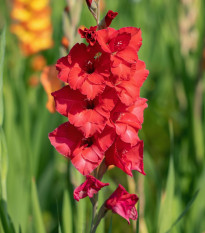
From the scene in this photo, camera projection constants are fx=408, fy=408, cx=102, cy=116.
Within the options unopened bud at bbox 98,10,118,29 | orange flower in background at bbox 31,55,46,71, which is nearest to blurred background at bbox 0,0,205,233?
orange flower in background at bbox 31,55,46,71

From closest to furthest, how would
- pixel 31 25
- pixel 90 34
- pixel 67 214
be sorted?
pixel 90 34
pixel 67 214
pixel 31 25

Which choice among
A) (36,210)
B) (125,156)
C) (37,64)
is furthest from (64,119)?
(37,64)

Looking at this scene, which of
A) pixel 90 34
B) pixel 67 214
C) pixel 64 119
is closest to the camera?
pixel 90 34

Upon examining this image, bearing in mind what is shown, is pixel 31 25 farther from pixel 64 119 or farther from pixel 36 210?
pixel 36 210

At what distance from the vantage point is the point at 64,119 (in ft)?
4.00

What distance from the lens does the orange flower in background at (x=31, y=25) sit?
7.85 feet

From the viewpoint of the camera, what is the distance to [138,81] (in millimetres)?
716

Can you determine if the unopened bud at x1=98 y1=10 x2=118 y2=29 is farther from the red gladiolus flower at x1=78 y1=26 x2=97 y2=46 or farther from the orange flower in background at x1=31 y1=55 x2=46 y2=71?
the orange flower in background at x1=31 y1=55 x2=46 y2=71

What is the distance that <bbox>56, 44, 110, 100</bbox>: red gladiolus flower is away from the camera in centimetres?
67

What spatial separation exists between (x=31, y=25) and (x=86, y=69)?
1797 mm

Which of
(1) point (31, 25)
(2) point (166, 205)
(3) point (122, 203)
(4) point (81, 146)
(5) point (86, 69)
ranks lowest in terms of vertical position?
(2) point (166, 205)

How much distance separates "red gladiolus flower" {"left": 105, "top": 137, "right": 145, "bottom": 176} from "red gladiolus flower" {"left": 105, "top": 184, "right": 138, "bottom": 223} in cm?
4

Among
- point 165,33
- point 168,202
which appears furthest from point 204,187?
point 165,33

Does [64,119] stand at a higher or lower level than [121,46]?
lower
